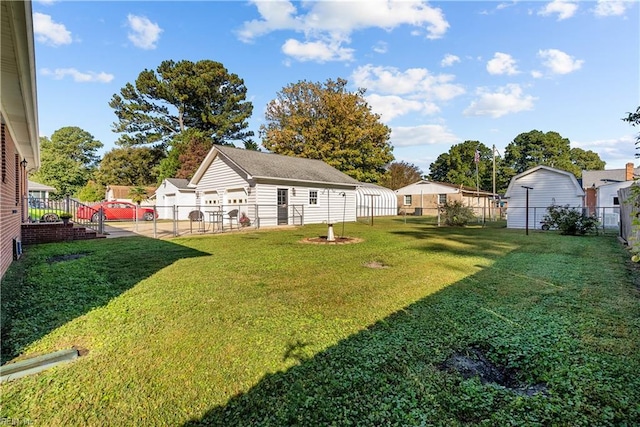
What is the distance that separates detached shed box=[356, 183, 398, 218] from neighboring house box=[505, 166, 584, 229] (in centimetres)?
1083

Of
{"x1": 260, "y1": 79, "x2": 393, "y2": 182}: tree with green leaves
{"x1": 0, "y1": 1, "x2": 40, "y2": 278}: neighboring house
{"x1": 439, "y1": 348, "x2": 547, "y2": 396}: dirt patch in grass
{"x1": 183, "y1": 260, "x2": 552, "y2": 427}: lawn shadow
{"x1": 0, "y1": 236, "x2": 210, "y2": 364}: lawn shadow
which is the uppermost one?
{"x1": 260, "y1": 79, "x2": 393, "y2": 182}: tree with green leaves

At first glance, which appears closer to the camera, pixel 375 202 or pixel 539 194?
pixel 539 194

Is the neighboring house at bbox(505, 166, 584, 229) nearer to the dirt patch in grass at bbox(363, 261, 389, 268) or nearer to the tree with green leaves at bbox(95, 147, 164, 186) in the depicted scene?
the dirt patch in grass at bbox(363, 261, 389, 268)

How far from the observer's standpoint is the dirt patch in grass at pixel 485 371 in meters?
2.50

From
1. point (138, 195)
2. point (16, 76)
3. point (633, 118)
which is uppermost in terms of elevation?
point (633, 118)

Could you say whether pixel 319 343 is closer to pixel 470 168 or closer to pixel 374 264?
pixel 374 264

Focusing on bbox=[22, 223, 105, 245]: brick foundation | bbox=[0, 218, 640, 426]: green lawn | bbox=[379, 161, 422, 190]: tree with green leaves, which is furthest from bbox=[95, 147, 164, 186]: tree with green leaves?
bbox=[0, 218, 640, 426]: green lawn

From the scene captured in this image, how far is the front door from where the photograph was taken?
1838cm

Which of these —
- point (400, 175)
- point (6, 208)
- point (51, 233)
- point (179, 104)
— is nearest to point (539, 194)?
point (6, 208)

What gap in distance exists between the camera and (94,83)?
25922mm

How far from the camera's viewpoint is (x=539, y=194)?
59.6 ft

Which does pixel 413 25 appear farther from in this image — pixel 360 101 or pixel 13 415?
pixel 360 101

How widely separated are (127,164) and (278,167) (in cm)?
3002

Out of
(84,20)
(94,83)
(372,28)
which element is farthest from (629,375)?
(94,83)
